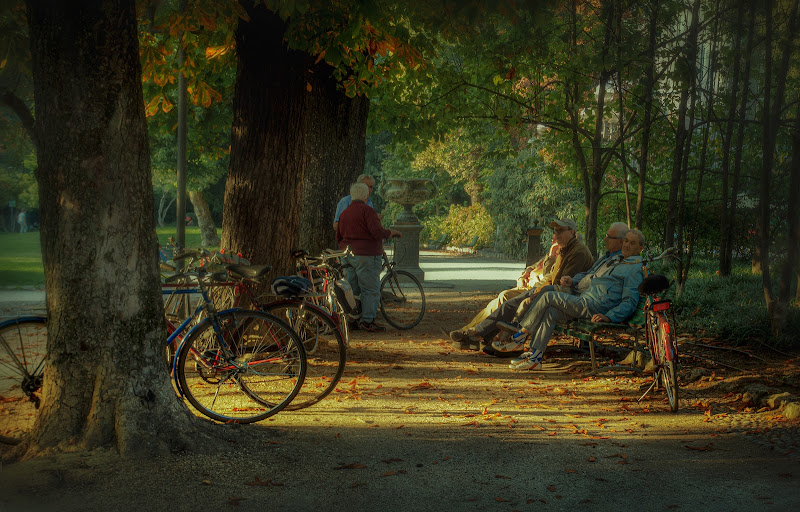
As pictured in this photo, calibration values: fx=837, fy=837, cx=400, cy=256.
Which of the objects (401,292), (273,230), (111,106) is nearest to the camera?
(111,106)

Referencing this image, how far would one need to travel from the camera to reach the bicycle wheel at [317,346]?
6391mm

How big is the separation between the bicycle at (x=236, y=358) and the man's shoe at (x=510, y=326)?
349cm

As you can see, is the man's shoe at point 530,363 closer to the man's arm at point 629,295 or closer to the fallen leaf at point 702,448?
the man's arm at point 629,295

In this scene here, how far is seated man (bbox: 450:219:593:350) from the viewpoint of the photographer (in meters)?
8.96

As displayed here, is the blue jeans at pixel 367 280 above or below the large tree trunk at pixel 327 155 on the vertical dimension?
below

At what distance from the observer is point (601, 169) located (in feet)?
43.9

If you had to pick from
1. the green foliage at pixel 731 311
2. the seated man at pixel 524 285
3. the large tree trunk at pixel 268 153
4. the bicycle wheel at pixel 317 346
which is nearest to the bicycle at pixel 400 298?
the seated man at pixel 524 285

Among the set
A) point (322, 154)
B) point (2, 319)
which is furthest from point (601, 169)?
point (2, 319)

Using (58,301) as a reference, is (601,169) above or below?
above

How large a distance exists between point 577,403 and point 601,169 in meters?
7.24

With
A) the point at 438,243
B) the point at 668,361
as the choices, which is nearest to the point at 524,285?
the point at 668,361

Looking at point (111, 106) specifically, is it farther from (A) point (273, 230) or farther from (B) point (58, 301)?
(A) point (273, 230)

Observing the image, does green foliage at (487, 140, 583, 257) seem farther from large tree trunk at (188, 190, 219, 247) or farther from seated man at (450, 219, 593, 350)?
seated man at (450, 219, 593, 350)

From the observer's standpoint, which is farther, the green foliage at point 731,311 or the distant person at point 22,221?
the green foliage at point 731,311
